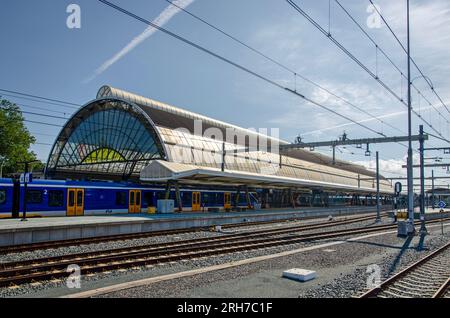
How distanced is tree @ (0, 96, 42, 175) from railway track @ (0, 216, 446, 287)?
4093 cm

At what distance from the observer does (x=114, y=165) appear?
48031mm

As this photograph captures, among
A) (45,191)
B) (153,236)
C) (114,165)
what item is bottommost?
(153,236)

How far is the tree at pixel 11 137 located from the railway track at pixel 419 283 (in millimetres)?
49811

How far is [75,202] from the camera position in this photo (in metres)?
27.5

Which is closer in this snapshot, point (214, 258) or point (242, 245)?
point (214, 258)

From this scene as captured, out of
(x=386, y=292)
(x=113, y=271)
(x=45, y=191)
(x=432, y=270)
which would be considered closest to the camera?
(x=386, y=292)

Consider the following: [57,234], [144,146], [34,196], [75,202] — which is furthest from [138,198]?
[144,146]

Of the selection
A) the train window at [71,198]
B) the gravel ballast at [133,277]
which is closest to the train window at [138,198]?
the train window at [71,198]

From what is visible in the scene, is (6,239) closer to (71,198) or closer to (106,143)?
(71,198)

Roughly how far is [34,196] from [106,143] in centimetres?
2535

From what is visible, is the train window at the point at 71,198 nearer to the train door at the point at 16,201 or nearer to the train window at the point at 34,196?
the train window at the point at 34,196
